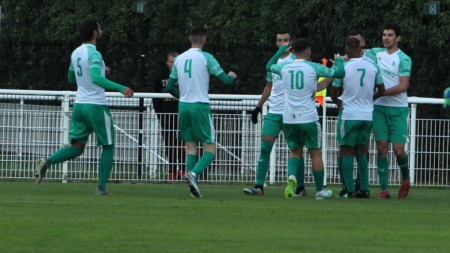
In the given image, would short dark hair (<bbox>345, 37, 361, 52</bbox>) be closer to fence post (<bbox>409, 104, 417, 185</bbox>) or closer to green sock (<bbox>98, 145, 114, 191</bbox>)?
green sock (<bbox>98, 145, 114, 191</bbox>)

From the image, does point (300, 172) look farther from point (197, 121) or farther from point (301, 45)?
point (301, 45)

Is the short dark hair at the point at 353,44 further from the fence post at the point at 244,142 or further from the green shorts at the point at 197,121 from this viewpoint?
the fence post at the point at 244,142

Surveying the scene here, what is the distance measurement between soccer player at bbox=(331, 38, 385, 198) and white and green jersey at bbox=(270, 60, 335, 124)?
0.47 m

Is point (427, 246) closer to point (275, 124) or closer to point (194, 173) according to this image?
point (194, 173)

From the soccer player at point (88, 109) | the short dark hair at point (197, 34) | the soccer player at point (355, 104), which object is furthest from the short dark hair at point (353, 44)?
the soccer player at point (88, 109)

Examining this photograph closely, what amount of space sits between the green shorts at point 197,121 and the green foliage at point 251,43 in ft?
13.3

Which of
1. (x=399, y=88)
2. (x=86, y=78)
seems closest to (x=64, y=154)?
(x=86, y=78)

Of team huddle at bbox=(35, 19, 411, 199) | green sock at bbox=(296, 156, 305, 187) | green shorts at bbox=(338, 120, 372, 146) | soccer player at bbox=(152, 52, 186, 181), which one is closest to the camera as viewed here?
team huddle at bbox=(35, 19, 411, 199)

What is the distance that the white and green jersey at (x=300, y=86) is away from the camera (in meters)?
9.88

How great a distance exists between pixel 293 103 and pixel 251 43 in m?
6.70

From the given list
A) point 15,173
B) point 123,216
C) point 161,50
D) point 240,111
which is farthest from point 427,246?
point 161,50

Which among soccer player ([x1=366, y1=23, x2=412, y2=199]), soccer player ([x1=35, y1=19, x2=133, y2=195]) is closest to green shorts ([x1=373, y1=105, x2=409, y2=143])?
soccer player ([x1=366, y1=23, x2=412, y2=199])

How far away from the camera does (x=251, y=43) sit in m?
16.5

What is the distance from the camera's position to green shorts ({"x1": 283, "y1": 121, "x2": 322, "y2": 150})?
10.0m
